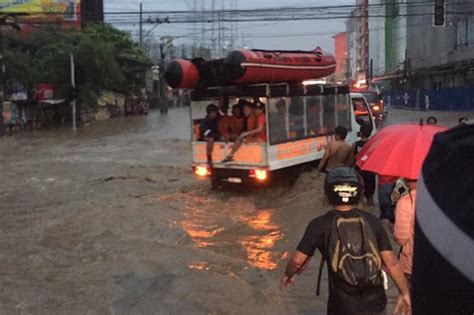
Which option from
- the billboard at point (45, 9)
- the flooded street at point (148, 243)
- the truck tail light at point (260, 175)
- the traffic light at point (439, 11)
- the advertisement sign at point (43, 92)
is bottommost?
the flooded street at point (148, 243)

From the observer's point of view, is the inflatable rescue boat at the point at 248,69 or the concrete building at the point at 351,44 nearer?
the inflatable rescue boat at the point at 248,69

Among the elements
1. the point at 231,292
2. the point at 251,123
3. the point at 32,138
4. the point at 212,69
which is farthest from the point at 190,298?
the point at 32,138

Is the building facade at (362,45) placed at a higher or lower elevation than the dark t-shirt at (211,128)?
higher

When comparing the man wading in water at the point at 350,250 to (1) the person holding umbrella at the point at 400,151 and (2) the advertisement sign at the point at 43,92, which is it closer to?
(1) the person holding umbrella at the point at 400,151

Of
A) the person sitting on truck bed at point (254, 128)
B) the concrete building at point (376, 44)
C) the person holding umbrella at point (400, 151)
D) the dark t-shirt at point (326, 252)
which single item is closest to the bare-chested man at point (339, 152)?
the person sitting on truck bed at point (254, 128)

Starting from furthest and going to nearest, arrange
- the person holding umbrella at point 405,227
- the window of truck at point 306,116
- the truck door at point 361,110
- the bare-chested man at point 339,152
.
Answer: the truck door at point 361,110 → the window of truck at point 306,116 → the bare-chested man at point 339,152 → the person holding umbrella at point 405,227

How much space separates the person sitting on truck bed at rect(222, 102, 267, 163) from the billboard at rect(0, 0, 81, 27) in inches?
1545

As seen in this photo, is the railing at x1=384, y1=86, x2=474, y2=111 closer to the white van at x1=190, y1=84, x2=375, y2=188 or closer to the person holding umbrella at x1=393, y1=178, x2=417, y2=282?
the white van at x1=190, y1=84, x2=375, y2=188

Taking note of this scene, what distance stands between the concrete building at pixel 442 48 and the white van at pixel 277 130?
80.4ft

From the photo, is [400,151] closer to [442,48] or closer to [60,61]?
[60,61]

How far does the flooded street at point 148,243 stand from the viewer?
5836 mm

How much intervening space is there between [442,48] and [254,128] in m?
42.6

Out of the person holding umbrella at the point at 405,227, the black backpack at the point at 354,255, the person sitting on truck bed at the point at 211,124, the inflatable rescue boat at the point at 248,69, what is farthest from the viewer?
the person sitting on truck bed at the point at 211,124

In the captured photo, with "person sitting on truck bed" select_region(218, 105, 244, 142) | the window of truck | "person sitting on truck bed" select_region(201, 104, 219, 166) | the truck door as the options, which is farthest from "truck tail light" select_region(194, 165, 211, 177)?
the truck door
